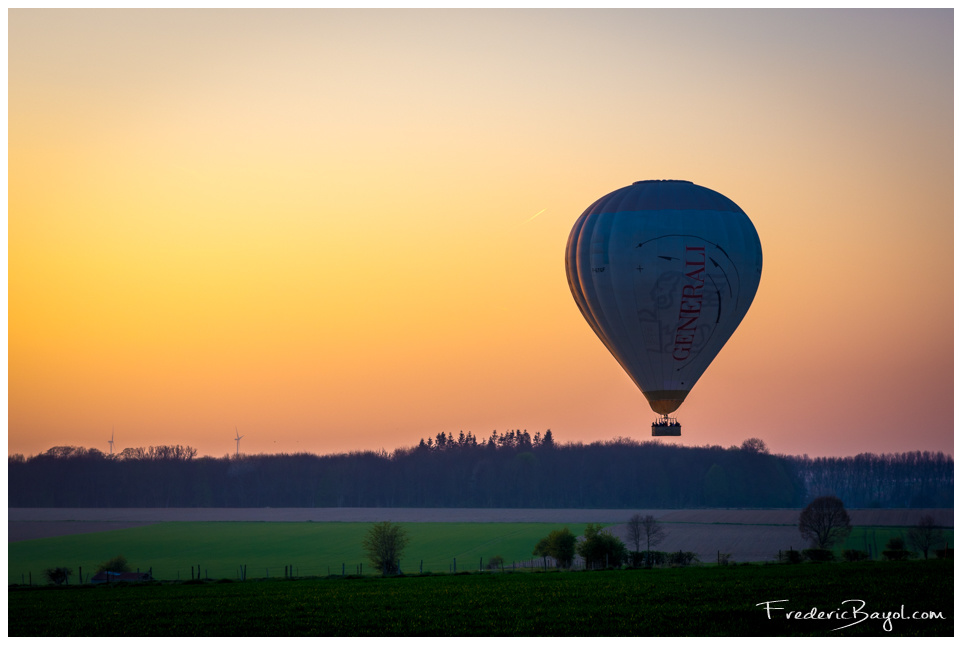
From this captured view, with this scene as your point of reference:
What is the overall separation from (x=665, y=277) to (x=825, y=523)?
5060 centimetres

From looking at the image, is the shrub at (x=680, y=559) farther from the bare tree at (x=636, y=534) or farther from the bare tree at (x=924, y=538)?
the bare tree at (x=924, y=538)

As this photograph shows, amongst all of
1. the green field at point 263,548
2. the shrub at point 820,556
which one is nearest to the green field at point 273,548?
the green field at point 263,548

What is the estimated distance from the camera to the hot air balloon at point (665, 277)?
139 feet

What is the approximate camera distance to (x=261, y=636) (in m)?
32.0

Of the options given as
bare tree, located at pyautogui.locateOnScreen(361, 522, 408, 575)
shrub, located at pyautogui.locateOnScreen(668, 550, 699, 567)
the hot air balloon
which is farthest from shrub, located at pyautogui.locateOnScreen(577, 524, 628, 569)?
the hot air balloon

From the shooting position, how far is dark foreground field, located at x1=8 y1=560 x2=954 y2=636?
105 feet

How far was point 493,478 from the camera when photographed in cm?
15888

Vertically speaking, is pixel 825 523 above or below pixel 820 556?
above

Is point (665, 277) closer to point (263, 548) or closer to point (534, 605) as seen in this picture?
point (534, 605)

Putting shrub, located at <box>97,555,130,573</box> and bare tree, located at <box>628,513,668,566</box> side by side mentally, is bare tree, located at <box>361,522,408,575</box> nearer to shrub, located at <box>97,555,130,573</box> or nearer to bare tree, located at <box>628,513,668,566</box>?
shrub, located at <box>97,555,130,573</box>

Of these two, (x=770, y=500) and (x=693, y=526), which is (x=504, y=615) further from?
(x=770, y=500)

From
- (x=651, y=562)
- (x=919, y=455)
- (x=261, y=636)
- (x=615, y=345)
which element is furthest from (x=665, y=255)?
(x=919, y=455)

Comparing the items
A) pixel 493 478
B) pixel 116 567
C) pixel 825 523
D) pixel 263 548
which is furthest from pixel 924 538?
pixel 493 478

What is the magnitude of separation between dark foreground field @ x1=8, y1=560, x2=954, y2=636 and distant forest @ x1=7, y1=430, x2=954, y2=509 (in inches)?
3860
